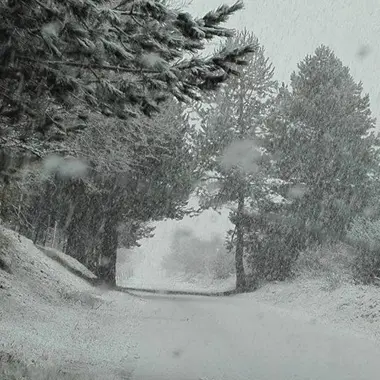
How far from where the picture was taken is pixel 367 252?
21.5 m

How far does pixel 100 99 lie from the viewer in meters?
→ 6.44

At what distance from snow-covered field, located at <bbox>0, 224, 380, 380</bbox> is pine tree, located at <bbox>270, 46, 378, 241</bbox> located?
8559mm

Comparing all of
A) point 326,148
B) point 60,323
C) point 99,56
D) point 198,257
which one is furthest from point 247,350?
point 198,257

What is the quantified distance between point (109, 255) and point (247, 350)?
60.1 feet

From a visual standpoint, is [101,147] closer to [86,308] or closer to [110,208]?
[86,308]

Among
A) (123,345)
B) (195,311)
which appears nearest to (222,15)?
(123,345)

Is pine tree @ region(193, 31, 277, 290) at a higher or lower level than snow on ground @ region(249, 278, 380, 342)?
higher

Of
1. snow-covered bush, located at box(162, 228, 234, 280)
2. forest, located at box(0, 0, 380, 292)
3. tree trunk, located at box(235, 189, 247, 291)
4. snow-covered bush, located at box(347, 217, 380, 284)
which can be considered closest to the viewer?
forest, located at box(0, 0, 380, 292)

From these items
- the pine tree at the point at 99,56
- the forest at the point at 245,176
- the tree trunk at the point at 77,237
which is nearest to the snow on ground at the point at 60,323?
the forest at the point at 245,176

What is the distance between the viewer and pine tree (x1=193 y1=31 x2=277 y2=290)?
29.7 metres

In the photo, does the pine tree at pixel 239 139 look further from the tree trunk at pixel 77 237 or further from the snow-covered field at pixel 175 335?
the snow-covered field at pixel 175 335

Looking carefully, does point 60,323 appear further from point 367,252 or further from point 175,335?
point 367,252

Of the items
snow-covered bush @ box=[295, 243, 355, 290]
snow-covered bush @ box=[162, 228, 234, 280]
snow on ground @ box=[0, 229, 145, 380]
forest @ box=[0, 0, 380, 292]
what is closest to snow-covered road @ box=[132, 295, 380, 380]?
snow on ground @ box=[0, 229, 145, 380]

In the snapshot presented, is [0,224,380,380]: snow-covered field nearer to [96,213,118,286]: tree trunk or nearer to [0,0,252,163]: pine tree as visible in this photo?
[0,0,252,163]: pine tree
